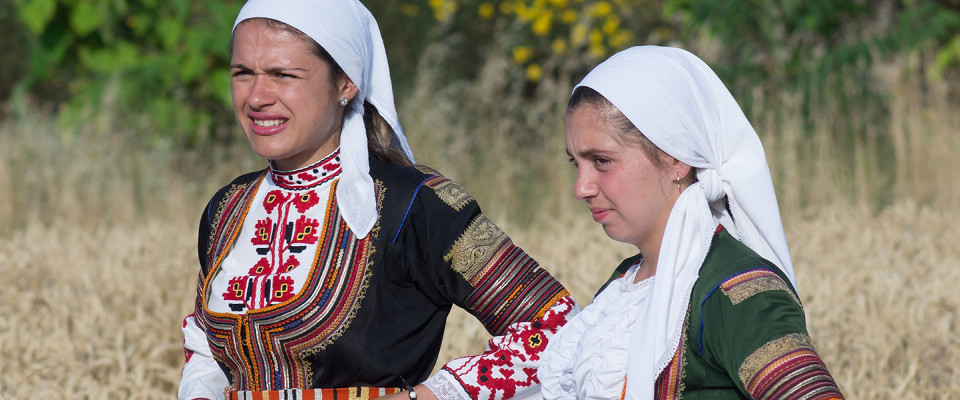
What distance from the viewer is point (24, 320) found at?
14.3ft

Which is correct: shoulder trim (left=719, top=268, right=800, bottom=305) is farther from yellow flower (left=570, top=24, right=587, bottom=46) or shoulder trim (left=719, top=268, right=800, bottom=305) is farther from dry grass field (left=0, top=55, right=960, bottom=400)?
yellow flower (left=570, top=24, right=587, bottom=46)

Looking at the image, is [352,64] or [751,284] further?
[352,64]

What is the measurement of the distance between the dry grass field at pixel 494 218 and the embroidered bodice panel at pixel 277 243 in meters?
1.36

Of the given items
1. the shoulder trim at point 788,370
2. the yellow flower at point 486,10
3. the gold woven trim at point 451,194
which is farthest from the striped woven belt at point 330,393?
the yellow flower at point 486,10

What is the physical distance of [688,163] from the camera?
193 cm

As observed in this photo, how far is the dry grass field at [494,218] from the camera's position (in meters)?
3.88

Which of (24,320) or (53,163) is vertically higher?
(53,163)

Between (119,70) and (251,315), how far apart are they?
5741 millimetres

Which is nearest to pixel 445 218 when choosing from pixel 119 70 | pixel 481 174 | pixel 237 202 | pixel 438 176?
pixel 438 176

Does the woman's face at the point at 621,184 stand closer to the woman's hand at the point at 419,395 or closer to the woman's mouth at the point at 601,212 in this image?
the woman's mouth at the point at 601,212

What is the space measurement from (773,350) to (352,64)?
1180 millimetres

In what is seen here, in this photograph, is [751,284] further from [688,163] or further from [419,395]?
[419,395]

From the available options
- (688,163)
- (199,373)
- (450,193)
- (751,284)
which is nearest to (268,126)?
(450,193)

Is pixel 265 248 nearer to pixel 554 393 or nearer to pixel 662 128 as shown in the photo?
pixel 554 393
